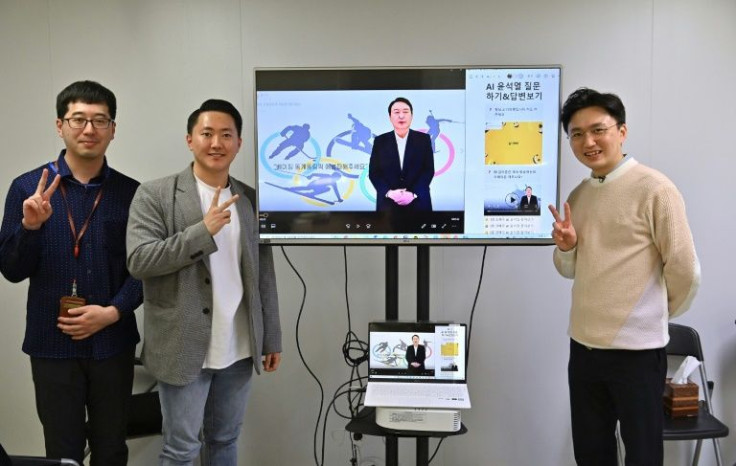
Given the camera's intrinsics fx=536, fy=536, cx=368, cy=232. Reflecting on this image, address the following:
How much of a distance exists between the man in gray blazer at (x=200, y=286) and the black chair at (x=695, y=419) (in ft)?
5.85

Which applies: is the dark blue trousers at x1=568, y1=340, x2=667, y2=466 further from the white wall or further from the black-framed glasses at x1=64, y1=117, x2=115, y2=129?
the black-framed glasses at x1=64, y1=117, x2=115, y2=129

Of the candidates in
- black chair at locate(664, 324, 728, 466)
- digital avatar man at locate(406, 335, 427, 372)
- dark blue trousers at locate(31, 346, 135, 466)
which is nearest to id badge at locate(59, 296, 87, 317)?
dark blue trousers at locate(31, 346, 135, 466)

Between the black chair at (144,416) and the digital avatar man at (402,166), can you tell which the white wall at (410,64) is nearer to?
the black chair at (144,416)

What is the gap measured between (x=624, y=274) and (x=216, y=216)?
1.38m

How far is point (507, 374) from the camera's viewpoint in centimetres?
271

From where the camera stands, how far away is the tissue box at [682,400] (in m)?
2.37

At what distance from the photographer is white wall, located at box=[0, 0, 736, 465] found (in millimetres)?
2541

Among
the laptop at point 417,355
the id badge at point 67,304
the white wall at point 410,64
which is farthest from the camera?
the white wall at point 410,64

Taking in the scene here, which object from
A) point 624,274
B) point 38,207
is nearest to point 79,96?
point 38,207

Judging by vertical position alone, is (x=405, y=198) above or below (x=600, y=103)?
below

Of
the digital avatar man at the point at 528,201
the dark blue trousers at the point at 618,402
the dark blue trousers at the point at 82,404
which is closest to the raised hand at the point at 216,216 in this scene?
the dark blue trousers at the point at 82,404

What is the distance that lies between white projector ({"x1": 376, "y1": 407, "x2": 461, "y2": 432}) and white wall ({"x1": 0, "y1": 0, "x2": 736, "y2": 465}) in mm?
823

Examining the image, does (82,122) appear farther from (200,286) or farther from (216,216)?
(200,286)

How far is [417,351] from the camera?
2.05 meters
